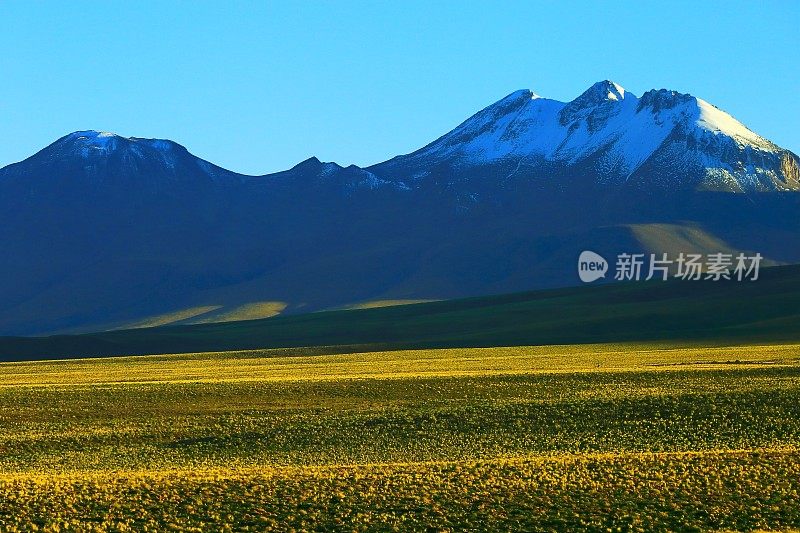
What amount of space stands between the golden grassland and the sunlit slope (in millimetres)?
51078

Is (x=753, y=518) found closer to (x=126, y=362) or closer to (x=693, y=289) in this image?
(x=126, y=362)

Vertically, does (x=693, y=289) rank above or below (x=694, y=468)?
above

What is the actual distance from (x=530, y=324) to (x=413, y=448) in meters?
105

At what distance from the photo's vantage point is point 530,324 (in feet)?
486

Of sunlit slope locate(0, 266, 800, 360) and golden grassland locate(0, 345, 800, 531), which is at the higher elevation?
sunlit slope locate(0, 266, 800, 360)

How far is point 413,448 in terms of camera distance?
43938 mm

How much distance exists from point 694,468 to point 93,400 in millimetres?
33177

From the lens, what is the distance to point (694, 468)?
1394 inches

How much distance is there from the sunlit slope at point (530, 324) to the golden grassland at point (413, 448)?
51.1m

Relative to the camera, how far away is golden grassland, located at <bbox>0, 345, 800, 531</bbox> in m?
31.1

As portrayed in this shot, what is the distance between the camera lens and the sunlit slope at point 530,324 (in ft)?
423

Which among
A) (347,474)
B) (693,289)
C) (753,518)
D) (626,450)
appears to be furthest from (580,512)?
(693,289)

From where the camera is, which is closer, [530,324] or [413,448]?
[413,448]

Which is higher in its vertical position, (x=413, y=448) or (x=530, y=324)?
(x=530, y=324)
